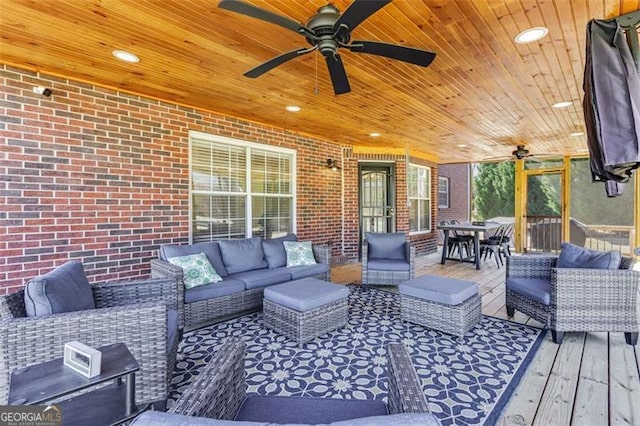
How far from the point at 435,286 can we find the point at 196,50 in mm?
3011

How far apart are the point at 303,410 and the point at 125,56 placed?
9.69ft

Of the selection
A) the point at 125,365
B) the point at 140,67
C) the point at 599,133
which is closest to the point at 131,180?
the point at 140,67

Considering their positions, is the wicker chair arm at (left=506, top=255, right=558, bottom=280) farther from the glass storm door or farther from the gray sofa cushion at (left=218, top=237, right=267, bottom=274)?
the glass storm door

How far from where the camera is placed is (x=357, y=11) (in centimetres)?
153

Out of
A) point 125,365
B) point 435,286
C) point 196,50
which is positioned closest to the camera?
point 125,365

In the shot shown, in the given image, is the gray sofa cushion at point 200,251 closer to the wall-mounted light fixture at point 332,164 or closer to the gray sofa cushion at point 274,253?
the gray sofa cushion at point 274,253

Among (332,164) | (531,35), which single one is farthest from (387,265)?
(531,35)

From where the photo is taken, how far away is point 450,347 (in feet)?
8.96

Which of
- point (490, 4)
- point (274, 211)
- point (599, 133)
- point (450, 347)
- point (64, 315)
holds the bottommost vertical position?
point (450, 347)

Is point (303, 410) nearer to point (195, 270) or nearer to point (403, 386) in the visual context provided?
point (403, 386)

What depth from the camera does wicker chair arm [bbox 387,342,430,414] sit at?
0.99m

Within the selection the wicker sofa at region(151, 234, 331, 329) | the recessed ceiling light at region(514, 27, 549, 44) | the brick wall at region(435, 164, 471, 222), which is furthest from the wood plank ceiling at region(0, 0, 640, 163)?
the brick wall at region(435, 164, 471, 222)

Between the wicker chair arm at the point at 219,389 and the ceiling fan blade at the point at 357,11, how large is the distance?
5.42 ft

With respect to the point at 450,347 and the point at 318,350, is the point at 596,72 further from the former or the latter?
the point at 318,350
